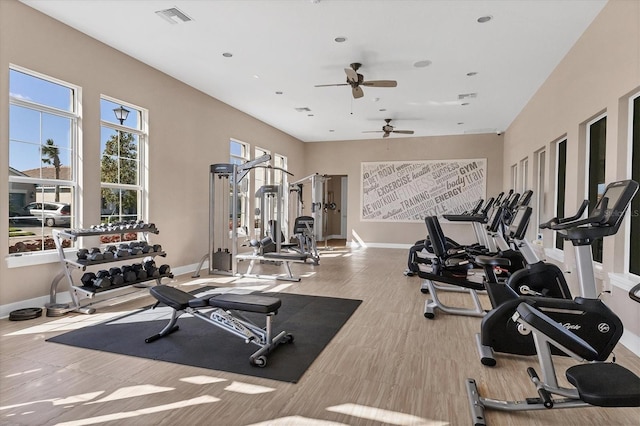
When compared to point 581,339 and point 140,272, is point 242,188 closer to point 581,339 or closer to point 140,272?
point 140,272

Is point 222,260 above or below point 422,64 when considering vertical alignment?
below

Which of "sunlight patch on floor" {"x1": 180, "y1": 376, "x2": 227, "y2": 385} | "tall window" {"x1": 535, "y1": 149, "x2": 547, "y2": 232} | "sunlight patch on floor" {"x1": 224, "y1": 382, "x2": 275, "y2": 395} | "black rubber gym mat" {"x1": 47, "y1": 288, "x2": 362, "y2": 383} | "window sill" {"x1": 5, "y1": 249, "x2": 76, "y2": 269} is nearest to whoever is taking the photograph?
"sunlight patch on floor" {"x1": 224, "y1": 382, "x2": 275, "y2": 395}

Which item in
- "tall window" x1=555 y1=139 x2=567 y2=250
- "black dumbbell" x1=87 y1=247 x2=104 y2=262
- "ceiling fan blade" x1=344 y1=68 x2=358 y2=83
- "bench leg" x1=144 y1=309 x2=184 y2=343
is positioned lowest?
"bench leg" x1=144 y1=309 x2=184 y2=343

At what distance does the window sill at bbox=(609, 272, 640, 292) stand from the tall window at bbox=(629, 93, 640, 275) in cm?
9

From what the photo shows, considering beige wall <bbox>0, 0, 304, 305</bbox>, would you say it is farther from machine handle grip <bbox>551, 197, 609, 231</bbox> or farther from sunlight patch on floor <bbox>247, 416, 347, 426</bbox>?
machine handle grip <bbox>551, 197, 609, 231</bbox>

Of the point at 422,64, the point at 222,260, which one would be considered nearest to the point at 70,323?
the point at 222,260

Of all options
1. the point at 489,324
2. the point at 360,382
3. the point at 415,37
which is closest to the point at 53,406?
the point at 360,382

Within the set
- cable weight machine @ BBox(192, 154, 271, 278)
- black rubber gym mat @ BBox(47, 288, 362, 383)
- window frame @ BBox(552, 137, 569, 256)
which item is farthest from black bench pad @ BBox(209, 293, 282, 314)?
window frame @ BBox(552, 137, 569, 256)

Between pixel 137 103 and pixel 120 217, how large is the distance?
5.16ft

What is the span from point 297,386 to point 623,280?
105 inches

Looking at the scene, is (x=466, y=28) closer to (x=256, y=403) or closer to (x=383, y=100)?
(x=383, y=100)

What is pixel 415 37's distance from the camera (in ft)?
13.7

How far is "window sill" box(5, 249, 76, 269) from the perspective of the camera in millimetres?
3552

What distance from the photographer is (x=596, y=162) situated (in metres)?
A: 3.77
